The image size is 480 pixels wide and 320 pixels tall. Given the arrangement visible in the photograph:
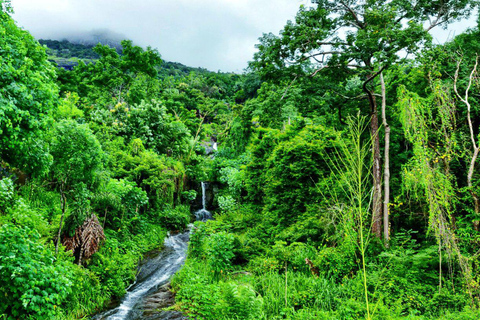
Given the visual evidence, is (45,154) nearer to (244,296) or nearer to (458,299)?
(244,296)

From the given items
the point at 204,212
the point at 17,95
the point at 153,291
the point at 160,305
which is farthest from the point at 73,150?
the point at 204,212

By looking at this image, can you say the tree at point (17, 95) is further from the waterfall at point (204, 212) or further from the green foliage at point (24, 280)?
the waterfall at point (204, 212)

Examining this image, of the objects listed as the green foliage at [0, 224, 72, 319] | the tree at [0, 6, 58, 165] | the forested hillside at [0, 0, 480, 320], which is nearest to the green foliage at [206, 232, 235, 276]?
the forested hillside at [0, 0, 480, 320]

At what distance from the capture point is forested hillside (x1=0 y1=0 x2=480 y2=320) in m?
4.57

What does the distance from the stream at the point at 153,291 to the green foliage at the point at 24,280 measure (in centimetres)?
256

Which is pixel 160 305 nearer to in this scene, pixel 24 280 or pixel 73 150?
pixel 24 280

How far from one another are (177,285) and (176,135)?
1206cm

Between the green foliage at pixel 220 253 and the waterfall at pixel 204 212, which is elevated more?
the waterfall at pixel 204 212

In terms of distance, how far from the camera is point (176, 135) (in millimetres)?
18312

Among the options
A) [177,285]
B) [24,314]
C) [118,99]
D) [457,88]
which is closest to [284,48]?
[457,88]

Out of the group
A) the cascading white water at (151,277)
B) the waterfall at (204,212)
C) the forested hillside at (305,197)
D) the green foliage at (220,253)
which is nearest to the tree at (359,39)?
the forested hillside at (305,197)

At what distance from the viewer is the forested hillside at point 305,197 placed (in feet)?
15.0

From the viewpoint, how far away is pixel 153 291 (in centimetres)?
802

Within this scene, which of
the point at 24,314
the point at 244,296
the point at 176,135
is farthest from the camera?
the point at 176,135
